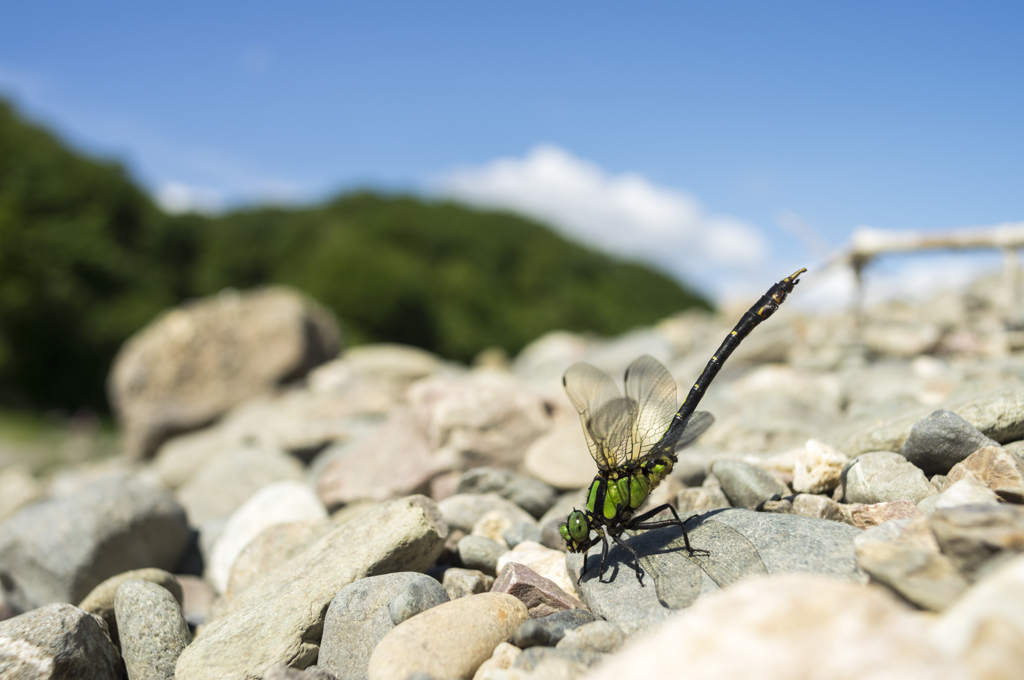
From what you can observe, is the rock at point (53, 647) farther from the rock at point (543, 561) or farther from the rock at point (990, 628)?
the rock at point (990, 628)

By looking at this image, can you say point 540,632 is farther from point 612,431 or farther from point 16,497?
point 16,497

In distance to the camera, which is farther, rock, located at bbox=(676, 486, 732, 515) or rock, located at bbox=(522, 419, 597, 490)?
rock, located at bbox=(522, 419, 597, 490)

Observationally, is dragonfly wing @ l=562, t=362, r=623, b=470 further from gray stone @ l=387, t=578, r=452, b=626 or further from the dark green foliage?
the dark green foliage

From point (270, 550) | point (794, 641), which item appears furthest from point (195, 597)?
point (794, 641)

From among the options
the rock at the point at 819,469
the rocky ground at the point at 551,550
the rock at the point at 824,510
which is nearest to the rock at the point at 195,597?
the rocky ground at the point at 551,550

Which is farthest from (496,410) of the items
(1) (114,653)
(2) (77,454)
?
(2) (77,454)

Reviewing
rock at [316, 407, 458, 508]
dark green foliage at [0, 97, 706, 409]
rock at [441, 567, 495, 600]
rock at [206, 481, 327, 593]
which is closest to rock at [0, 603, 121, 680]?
rock at [206, 481, 327, 593]
